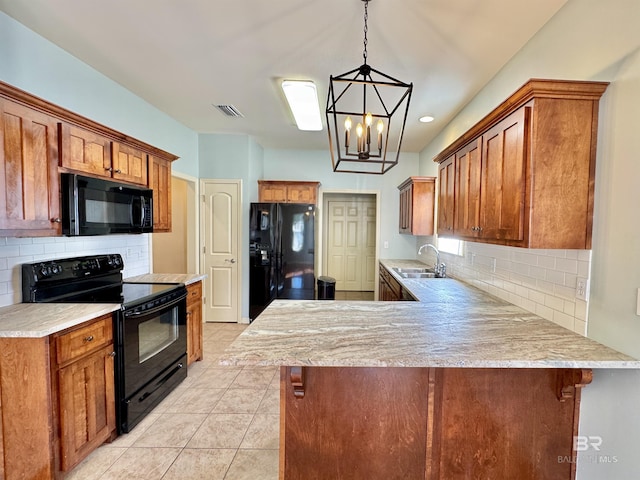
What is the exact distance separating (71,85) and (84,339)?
2.06 meters

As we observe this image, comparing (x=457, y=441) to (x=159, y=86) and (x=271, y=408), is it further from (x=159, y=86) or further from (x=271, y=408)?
(x=159, y=86)

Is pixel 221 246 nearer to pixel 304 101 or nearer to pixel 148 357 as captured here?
pixel 148 357

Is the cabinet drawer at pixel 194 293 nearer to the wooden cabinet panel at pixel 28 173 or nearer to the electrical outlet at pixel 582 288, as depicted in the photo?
the wooden cabinet panel at pixel 28 173

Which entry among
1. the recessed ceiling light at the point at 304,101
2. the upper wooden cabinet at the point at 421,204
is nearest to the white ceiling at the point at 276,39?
the recessed ceiling light at the point at 304,101

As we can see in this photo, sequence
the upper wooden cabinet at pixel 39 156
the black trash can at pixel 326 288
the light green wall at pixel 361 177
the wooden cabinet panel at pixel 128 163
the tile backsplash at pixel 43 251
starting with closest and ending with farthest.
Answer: the upper wooden cabinet at pixel 39 156, the tile backsplash at pixel 43 251, the wooden cabinet panel at pixel 128 163, the black trash can at pixel 326 288, the light green wall at pixel 361 177

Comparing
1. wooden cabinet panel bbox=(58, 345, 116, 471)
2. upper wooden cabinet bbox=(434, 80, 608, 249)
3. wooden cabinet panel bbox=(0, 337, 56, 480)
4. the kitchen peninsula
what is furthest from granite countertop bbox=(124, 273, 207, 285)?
upper wooden cabinet bbox=(434, 80, 608, 249)

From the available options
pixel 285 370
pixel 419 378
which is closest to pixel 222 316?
pixel 285 370

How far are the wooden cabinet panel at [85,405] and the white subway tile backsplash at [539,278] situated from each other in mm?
2846

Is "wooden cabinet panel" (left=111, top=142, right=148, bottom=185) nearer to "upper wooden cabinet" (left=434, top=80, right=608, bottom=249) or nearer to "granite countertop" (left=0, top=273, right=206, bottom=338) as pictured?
"granite countertop" (left=0, top=273, right=206, bottom=338)

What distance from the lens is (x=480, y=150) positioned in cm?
206

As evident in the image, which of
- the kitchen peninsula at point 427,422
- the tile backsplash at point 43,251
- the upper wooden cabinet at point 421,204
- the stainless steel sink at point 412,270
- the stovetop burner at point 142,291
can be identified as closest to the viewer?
the kitchen peninsula at point 427,422

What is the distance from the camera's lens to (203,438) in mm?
2102

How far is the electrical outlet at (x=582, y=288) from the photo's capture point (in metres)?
1.55

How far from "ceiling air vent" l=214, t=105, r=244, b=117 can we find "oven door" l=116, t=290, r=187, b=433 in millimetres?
2117
